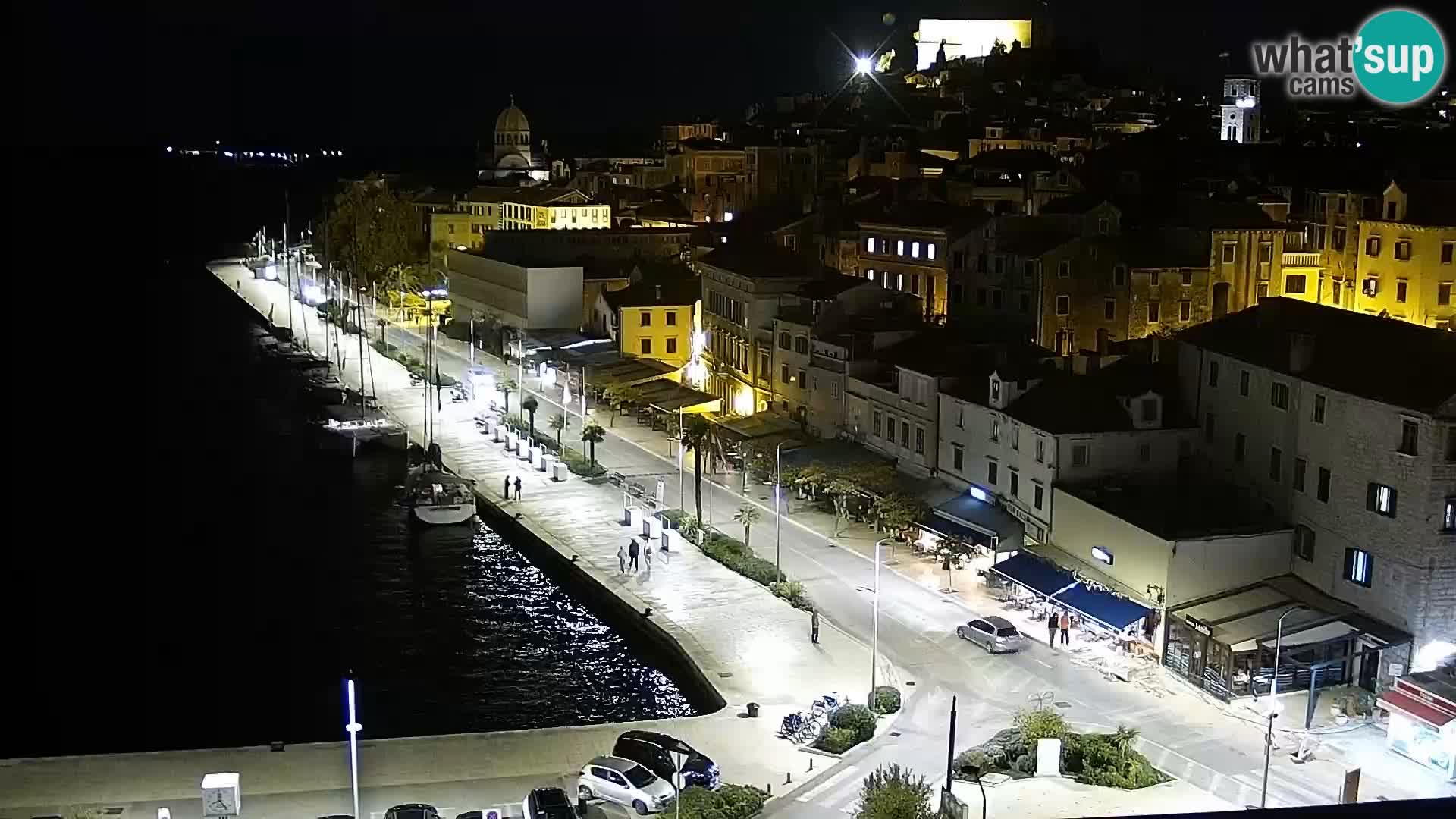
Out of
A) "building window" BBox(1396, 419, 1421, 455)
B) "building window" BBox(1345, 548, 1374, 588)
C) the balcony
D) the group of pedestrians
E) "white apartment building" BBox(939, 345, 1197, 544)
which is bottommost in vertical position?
the group of pedestrians

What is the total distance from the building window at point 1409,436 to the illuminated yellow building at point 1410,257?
16.5 m

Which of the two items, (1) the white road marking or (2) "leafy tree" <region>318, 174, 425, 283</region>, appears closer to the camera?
(1) the white road marking

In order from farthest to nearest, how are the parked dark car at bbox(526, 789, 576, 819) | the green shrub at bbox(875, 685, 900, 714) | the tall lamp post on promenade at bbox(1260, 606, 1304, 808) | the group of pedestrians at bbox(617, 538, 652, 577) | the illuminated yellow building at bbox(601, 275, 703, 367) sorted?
the illuminated yellow building at bbox(601, 275, 703, 367) < the group of pedestrians at bbox(617, 538, 652, 577) < the green shrub at bbox(875, 685, 900, 714) < the tall lamp post on promenade at bbox(1260, 606, 1304, 808) < the parked dark car at bbox(526, 789, 576, 819)

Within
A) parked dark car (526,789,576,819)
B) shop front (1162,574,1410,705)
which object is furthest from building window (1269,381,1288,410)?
parked dark car (526,789,576,819)

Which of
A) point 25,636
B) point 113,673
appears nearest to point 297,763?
point 113,673

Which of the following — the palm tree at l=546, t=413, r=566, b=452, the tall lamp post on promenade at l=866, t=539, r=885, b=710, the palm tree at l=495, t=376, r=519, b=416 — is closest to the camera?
the tall lamp post on promenade at l=866, t=539, r=885, b=710

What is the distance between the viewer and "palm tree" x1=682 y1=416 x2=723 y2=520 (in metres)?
36.8

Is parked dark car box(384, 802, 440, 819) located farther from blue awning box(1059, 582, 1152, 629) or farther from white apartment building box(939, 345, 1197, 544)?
white apartment building box(939, 345, 1197, 544)

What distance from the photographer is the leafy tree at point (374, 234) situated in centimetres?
7906

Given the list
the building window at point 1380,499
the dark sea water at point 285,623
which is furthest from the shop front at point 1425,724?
the dark sea water at point 285,623

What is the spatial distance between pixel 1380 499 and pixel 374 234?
6131cm

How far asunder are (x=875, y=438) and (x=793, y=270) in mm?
9126

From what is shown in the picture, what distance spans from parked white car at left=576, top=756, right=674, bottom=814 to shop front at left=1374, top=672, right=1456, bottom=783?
1029 centimetres

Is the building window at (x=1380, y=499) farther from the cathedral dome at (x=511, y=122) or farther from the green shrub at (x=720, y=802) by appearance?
the cathedral dome at (x=511, y=122)
